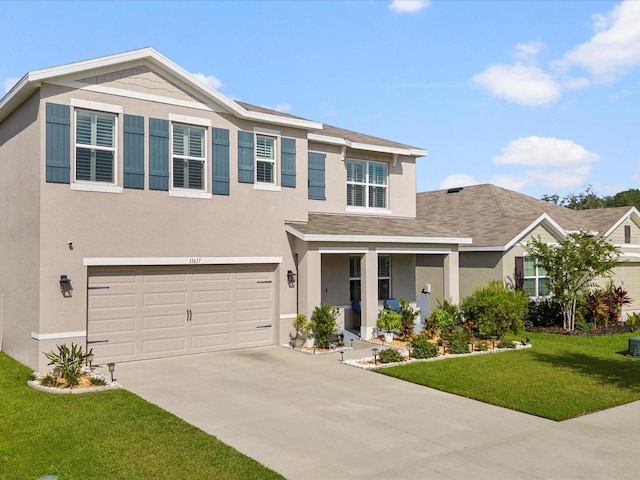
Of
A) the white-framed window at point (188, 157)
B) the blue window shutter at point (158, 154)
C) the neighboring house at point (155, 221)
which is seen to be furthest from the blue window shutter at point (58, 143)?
the white-framed window at point (188, 157)

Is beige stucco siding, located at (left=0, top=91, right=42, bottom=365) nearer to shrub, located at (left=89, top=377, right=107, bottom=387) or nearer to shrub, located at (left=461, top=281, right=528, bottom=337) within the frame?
shrub, located at (left=89, top=377, right=107, bottom=387)

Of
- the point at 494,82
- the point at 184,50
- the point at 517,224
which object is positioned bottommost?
the point at 517,224

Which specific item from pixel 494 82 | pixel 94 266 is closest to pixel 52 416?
pixel 94 266

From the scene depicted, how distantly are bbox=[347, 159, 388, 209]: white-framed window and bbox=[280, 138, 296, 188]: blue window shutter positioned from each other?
3.06 m

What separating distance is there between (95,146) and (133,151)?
85cm

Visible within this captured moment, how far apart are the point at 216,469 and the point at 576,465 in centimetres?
445

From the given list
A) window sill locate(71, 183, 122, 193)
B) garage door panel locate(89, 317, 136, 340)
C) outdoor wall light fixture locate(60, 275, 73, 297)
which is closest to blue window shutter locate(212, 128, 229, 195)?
window sill locate(71, 183, 122, 193)

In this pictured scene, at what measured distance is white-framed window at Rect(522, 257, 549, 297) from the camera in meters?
20.7

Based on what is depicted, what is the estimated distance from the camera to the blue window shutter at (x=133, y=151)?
42.2 feet

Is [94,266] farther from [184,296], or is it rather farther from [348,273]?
[348,273]

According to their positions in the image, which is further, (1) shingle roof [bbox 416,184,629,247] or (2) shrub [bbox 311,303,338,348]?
(1) shingle roof [bbox 416,184,629,247]

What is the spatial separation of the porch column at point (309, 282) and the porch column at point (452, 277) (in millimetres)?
5030

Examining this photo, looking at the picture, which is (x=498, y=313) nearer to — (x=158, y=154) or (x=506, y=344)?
(x=506, y=344)

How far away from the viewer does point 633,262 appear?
2630 cm
